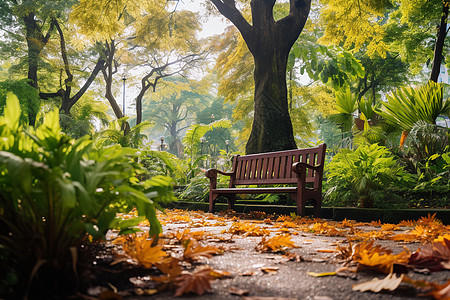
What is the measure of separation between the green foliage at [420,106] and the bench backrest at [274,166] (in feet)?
6.92

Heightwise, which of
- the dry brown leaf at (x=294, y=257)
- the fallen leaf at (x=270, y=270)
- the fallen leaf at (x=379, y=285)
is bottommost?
the fallen leaf at (x=270, y=270)

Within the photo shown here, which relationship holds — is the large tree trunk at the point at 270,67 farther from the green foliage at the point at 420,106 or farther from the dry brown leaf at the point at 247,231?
the dry brown leaf at the point at 247,231

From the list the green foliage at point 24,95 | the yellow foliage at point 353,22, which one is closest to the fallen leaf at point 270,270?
the yellow foliage at point 353,22

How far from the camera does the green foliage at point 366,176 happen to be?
4789 millimetres

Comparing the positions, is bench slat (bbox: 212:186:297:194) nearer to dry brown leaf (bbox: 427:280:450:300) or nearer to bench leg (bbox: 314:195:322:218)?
A: bench leg (bbox: 314:195:322:218)

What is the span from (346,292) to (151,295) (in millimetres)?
735

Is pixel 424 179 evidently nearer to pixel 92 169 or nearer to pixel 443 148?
pixel 443 148

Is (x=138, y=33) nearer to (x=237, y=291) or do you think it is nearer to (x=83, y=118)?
(x=83, y=118)

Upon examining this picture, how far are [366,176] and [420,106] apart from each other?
105 inches

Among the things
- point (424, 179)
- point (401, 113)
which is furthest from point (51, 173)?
point (401, 113)

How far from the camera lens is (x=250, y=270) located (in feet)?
5.48

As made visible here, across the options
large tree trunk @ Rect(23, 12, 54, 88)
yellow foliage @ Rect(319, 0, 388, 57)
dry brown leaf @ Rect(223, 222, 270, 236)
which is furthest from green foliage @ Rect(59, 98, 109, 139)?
dry brown leaf @ Rect(223, 222, 270, 236)

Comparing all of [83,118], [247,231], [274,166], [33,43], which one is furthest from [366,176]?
[83,118]

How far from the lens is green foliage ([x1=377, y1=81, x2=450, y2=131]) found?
6.36 m
